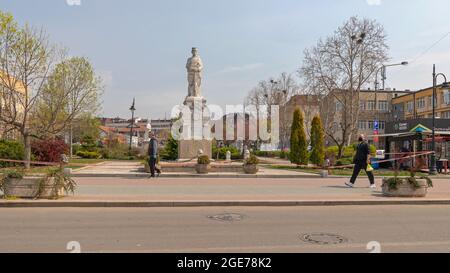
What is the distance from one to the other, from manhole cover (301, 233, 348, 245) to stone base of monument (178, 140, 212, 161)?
17633mm

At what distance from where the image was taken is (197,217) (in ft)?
29.8

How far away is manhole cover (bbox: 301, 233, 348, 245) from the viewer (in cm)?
682

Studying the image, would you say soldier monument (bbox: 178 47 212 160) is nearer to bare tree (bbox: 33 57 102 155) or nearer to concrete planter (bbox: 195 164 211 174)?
concrete planter (bbox: 195 164 211 174)

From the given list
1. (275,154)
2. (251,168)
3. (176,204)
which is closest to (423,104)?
(275,154)

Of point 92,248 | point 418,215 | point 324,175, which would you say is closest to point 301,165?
point 324,175

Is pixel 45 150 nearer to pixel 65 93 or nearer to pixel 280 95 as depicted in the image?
pixel 65 93

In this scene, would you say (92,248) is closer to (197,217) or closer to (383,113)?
(197,217)

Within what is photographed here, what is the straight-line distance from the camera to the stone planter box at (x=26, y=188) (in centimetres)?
1094

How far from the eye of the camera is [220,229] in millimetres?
7789

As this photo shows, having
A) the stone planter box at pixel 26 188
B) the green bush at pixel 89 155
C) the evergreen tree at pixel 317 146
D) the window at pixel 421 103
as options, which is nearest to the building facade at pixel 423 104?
the window at pixel 421 103

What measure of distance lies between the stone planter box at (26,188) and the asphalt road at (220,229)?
1.04m

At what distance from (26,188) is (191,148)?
14.3 meters

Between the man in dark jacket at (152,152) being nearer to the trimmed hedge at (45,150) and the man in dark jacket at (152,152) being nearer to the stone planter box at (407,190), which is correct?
the stone planter box at (407,190)

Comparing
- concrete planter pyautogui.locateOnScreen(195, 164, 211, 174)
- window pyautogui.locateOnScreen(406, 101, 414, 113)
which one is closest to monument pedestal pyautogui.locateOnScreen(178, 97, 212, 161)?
concrete planter pyautogui.locateOnScreen(195, 164, 211, 174)
